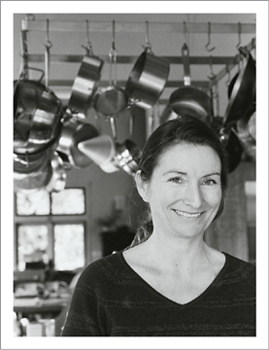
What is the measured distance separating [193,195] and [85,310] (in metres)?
0.29

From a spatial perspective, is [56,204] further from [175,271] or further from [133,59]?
[175,271]

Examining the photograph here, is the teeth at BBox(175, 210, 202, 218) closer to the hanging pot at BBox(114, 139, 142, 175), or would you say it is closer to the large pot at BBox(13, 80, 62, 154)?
the large pot at BBox(13, 80, 62, 154)

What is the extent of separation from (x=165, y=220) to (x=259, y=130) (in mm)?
257

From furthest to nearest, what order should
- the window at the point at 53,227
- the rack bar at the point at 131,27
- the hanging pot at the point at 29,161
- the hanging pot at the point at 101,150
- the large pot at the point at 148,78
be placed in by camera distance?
the window at the point at 53,227 < the hanging pot at the point at 101,150 < the hanging pot at the point at 29,161 < the large pot at the point at 148,78 < the rack bar at the point at 131,27

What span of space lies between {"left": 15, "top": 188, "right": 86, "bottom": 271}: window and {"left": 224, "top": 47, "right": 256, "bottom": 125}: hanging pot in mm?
5212

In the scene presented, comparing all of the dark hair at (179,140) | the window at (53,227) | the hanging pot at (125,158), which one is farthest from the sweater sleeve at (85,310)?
the window at (53,227)

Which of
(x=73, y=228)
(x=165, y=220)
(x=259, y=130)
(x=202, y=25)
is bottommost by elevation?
(x=73, y=228)

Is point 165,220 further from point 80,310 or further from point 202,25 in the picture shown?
point 202,25

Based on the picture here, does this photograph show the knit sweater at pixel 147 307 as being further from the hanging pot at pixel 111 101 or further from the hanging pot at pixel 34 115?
the hanging pot at pixel 111 101

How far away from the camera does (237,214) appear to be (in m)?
4.93

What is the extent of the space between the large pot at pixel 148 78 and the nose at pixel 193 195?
1051 mm

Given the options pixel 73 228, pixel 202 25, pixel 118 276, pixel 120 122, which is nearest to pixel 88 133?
pixel 202 25

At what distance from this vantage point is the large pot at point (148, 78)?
2.04 metres

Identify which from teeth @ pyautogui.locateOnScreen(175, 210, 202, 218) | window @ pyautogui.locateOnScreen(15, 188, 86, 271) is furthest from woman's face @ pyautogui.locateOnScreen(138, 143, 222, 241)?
window @ pyautogui.locateOnScreen(15, 188, 86, 271)
